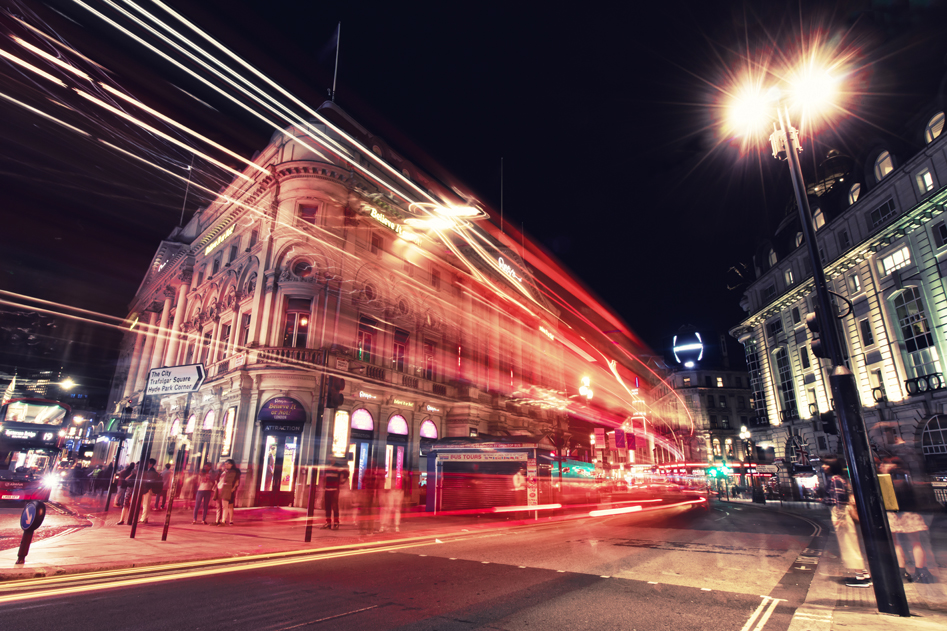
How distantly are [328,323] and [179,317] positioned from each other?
18764 millimetres

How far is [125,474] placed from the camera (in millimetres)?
15031

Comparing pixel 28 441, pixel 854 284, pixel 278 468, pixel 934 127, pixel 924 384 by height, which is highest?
pixel 934 127

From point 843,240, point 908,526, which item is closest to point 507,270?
point 843,240

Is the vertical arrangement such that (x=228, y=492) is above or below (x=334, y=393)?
below

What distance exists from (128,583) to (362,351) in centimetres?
1935

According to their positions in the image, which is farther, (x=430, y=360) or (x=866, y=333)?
(x=866, y=333)

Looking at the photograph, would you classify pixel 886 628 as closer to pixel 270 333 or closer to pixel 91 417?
pixel 270 333

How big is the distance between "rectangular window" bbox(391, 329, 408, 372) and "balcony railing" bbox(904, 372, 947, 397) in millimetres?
33280

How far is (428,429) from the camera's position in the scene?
29375 mm

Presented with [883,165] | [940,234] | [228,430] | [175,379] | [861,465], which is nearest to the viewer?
[861,465]

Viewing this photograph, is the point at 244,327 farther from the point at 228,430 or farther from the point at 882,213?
the point at 882,213

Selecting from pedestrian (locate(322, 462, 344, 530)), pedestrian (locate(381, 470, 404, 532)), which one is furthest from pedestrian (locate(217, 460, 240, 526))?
pedestrian (locate(381, 470, 404, 532))

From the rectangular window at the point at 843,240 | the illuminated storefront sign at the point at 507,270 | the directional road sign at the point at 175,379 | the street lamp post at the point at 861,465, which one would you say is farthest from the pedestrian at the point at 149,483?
the rectangular window at the point at 843,240

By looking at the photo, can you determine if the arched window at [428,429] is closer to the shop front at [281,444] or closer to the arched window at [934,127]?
the shop front at [281,444]
